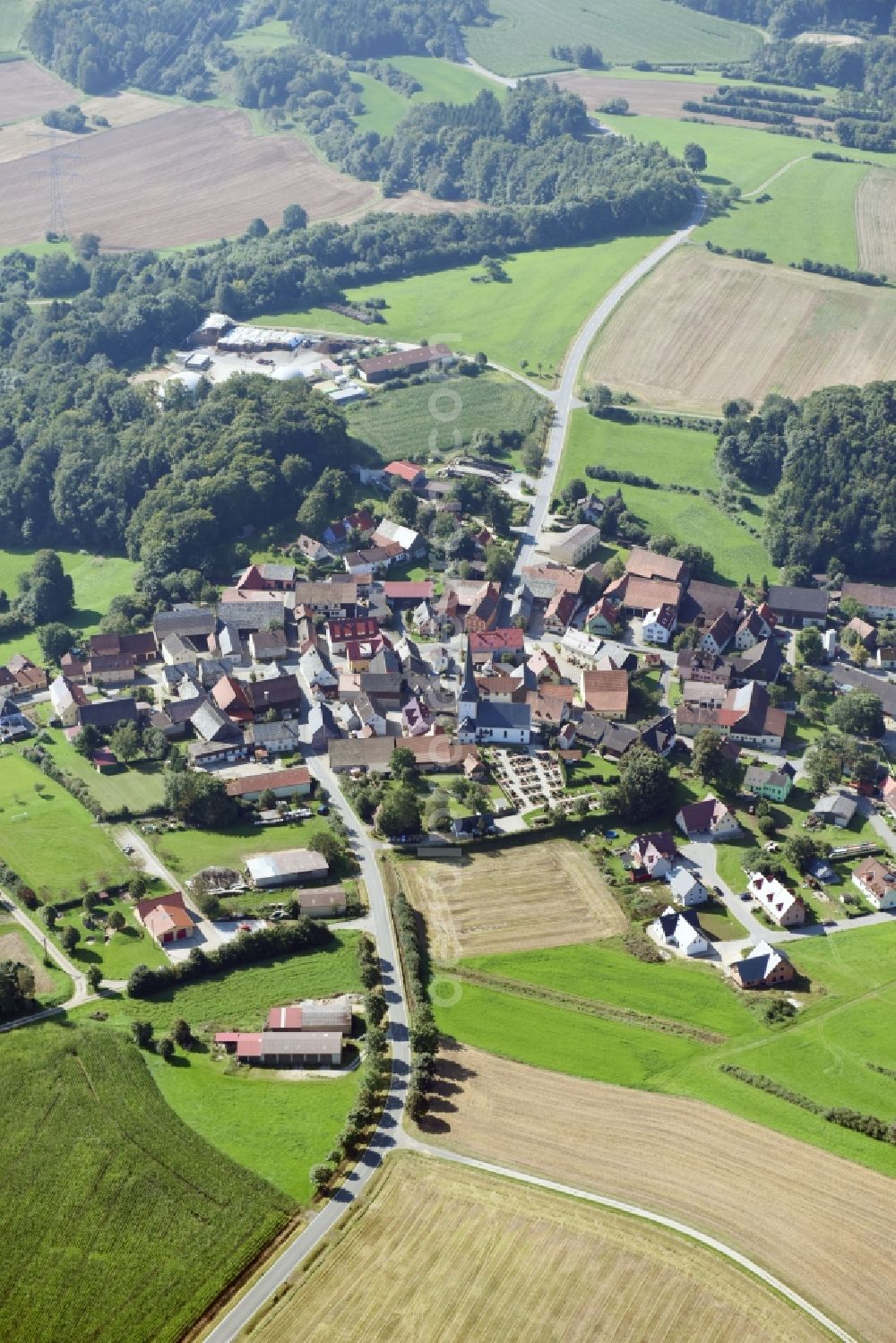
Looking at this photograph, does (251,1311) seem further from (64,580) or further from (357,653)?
(64,580)

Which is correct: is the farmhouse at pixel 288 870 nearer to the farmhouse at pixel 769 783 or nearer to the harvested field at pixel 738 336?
the farmhouse at pixel 769 783

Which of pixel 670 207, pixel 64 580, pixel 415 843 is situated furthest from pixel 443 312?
pixel 415 843

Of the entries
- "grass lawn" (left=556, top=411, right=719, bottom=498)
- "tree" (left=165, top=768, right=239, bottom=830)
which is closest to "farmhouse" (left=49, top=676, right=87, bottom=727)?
"tree" (left=165, top=768, right=239, bottom=830)

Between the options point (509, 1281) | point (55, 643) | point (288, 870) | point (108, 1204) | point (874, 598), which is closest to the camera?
point (509, 1281)

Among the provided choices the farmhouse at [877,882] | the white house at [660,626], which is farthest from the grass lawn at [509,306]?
the farmhouse at [877,882]

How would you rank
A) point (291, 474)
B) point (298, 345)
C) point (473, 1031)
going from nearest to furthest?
point (473, 1031)
point (291, 474)
point (298, 345)

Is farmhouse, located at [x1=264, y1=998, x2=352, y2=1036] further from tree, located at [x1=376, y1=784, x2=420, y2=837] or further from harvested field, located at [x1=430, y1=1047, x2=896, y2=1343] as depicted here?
tree, located at [x1=376, y1=784, x2=420, y2=837]

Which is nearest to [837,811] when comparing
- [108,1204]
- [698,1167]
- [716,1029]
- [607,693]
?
[607,693]

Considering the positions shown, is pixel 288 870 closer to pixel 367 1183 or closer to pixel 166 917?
pixel 166 917
